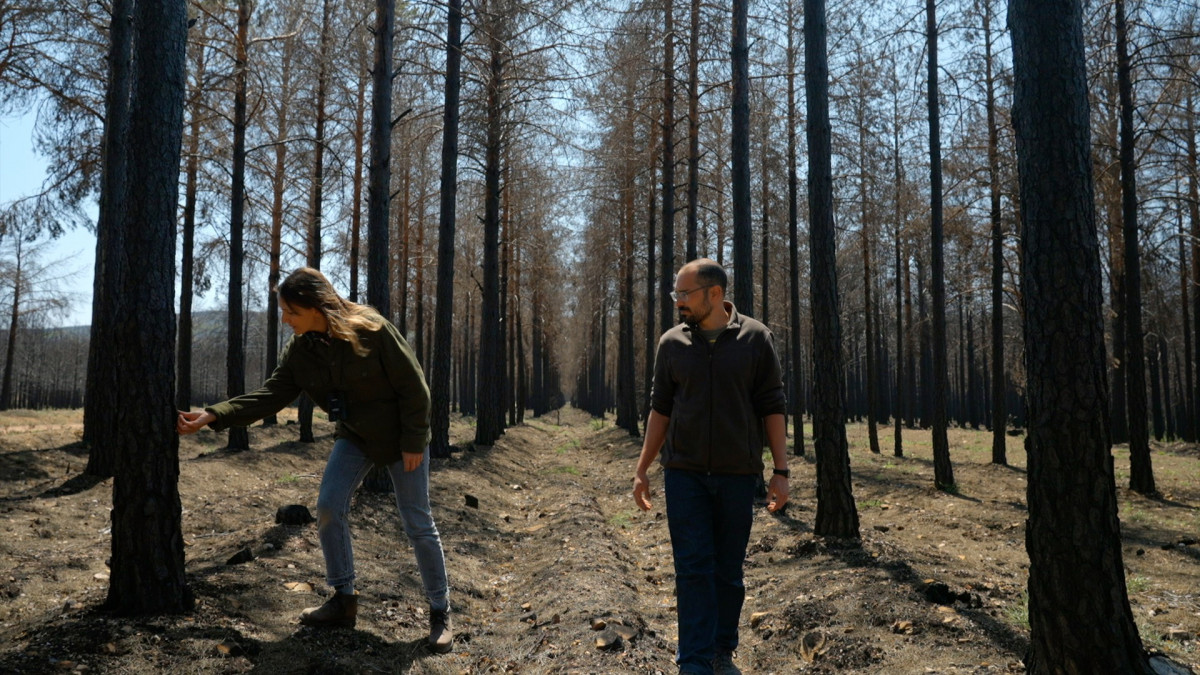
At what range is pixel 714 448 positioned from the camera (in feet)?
12.8

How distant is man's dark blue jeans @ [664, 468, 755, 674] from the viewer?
12.5 feet

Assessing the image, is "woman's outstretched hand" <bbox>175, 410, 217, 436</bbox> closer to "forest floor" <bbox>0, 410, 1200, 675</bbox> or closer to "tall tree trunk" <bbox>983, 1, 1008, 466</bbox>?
"forest floor" <bbox>0, 410, 1200, 675</bbox>

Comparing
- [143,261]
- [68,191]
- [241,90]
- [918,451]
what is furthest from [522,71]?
[918,451]

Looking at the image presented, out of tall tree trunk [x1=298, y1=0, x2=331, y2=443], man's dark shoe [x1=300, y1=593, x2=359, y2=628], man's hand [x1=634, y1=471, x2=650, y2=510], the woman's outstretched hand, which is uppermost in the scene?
tall tree trunk [x1=298, y1=0, x2=331, y2=443]

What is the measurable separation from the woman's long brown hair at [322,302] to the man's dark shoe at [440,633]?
5.34 ft

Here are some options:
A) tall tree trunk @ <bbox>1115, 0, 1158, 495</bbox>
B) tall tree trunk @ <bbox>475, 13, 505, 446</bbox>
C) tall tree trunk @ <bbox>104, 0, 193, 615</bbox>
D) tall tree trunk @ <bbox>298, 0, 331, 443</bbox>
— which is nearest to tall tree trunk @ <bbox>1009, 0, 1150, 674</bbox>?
tall tree trunk @ <bbox>104, 0, 193, 615</bbox>

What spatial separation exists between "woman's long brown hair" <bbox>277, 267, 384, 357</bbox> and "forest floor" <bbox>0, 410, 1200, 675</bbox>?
5.57 ft

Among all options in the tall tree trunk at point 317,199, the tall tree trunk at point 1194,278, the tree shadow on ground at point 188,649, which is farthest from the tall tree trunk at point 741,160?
the tall tree trunk at point 317,199

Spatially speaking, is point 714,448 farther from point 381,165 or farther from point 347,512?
point 381,165

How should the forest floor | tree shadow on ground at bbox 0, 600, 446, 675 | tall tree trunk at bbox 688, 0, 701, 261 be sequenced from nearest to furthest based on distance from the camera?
1. tree shadow on ground at bbox 0, 600, 446, 675
2. the forest floor
3. tall tree trunk at bbox 688, 0, 701, 261

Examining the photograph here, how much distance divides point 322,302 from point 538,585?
3.39 meters

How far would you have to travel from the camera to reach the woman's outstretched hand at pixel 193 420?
4.08 meters

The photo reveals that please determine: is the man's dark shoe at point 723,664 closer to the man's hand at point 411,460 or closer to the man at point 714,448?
the man at point 714,448

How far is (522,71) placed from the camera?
1335cm
